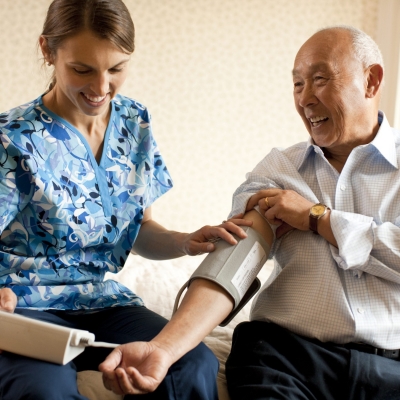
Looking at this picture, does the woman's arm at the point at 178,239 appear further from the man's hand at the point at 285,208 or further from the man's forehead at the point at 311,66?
the man's forehead at the point at 311,66

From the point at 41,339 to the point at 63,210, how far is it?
0.40 m

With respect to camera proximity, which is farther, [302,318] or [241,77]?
[241,77]

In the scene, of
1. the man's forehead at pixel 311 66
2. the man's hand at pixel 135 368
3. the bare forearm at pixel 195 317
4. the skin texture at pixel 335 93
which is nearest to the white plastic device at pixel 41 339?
the man's hand at pixel 135 368

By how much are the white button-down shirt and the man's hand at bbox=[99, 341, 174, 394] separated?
41 cm

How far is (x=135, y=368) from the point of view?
1.23 meters

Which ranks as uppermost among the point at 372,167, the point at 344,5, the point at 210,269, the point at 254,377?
the point at 344,5

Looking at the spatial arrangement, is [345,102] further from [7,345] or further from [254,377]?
[7,345]

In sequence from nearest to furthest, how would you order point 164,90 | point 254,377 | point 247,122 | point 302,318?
point 254,377
point 302,318
point 164,90
point 247,122

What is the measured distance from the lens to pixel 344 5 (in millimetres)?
3527

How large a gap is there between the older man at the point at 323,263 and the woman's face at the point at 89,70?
0.48 m

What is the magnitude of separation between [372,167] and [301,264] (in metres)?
0.34

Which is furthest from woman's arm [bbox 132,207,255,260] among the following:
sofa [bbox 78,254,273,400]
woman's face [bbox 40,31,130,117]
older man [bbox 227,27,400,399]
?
woman's face [bbox 40,31,130,117]

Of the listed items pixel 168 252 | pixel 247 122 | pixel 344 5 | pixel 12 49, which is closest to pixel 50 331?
pixel 168 252

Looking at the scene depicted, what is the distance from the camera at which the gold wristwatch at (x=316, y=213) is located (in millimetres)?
1547
